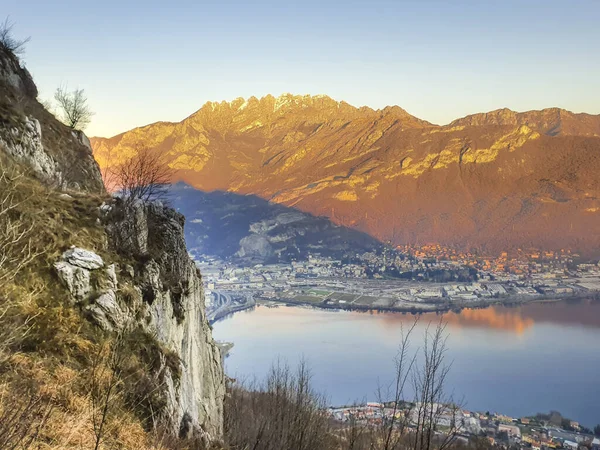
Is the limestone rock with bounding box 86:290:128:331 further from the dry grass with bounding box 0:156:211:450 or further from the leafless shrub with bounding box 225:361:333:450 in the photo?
the leafless shrub with bounding box 225:361:333:450

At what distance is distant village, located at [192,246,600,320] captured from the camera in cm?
6444

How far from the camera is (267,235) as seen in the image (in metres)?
112

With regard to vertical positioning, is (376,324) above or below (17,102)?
below

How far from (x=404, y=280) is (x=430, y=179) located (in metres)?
45.0

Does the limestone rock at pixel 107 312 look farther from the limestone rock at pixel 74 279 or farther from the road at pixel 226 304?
the road at pixel 226 304

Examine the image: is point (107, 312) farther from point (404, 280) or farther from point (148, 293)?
point (404, 280)

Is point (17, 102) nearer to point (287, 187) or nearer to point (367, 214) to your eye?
point (367, 214)

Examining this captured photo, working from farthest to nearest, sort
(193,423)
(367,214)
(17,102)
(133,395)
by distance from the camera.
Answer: (367,214)
(17,102)
(193,423)
(133,395)

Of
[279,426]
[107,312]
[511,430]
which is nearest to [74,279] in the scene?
[107,312]

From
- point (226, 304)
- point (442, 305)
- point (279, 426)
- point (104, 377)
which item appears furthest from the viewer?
point (226, 304)

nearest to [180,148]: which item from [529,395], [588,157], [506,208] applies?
[506,208]

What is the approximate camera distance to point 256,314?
2311 inches

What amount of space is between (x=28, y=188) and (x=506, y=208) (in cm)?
11472

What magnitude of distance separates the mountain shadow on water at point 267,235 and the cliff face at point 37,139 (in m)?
87.7
